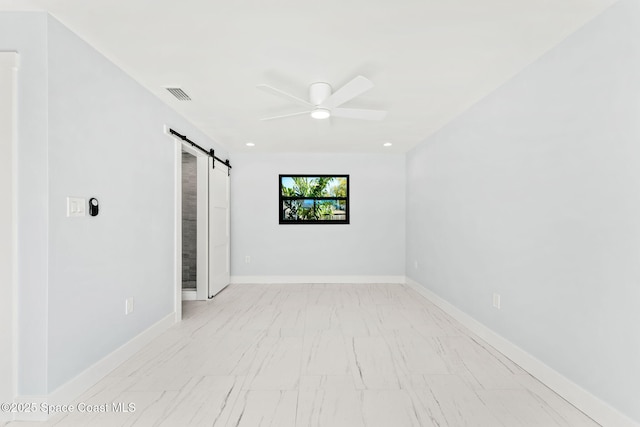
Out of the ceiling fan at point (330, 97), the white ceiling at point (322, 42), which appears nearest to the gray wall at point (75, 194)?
the white ceiling at point (322, 42)

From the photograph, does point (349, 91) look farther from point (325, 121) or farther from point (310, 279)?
point (310, 279)

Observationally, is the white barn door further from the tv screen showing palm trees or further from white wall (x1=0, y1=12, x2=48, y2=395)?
white wall (x1=0, y1=12, x2=48, y2=395)

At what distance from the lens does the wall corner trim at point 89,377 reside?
6.01 feet

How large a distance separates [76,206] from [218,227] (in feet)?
9.54

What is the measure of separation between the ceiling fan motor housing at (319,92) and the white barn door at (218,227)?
229 centimetres

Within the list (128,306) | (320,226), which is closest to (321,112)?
(128,306)

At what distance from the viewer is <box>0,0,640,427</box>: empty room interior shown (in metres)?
1.81

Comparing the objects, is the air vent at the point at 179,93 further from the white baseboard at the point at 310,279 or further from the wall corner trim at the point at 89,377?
the white baseboard at the point at 310,279

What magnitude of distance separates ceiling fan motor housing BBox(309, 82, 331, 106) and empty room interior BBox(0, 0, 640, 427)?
2 centimetres

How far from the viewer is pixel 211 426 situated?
5.79 feet

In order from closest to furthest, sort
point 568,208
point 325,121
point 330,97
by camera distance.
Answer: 1. point 568,208
2. point 330,97
3. point 325,121

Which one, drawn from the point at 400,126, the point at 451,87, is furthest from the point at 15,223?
the point at 400,126

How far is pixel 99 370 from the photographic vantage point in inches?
89.3

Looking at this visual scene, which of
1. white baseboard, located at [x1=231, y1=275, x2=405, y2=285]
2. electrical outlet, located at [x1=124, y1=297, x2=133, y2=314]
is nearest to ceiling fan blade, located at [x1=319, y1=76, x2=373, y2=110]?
electrical outlet, located at [x1=124, y1=297, x2=133, y2=314]
